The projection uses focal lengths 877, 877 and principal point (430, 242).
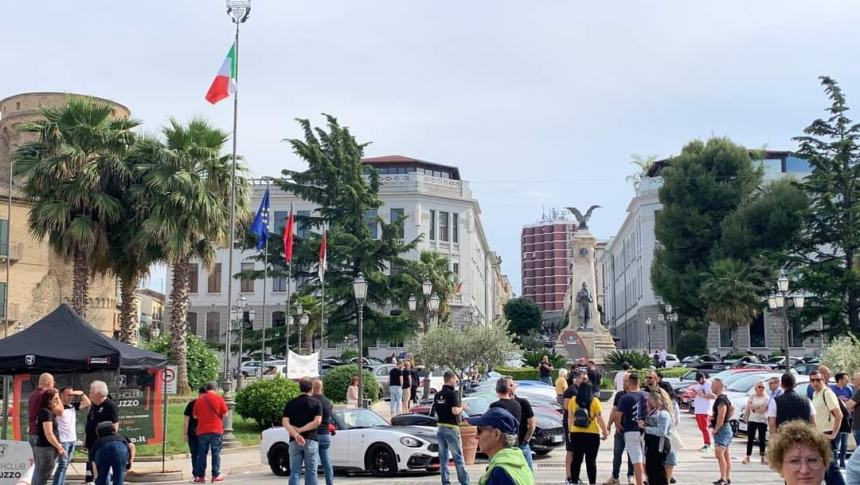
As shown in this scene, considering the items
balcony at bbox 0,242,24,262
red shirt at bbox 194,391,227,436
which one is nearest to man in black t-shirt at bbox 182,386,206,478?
red shirt at bbox 194,391,227,436

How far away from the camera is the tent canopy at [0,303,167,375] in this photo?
14.7 meters

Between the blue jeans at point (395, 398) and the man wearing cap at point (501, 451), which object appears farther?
the blue jeans at point (395, 398)

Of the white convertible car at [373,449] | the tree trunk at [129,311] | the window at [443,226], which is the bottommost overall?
the white convertible car at [373,449]

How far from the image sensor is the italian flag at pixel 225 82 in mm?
25891

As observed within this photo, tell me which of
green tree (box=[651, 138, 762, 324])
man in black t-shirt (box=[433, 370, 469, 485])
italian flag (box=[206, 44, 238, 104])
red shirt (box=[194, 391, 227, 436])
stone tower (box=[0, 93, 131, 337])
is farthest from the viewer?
green tree (box=[651, 138, 762, 324])

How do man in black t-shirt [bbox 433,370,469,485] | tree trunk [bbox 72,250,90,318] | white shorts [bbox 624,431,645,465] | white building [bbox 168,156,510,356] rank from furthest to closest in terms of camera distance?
white building [bbox 168,156,510,356], tree trunk [bbox 72,250,90,318], man in black t-shirt [bbox 433,370,469,485], white shorts [bbox 624,431,645,465]

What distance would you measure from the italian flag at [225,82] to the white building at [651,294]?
41.1m

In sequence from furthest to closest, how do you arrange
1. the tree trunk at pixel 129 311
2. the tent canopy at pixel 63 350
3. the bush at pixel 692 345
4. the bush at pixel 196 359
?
the bush at pixel 692 345 → the bush at pixel 196 359 → the tree trunk at pixel 129 311 → the tent canopy at pixel 63 350

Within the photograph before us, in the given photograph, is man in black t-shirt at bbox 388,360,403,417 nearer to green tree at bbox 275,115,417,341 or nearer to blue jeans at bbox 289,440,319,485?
blue jeans at bbox 289,440,319,485

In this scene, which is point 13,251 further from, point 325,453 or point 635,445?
point 635,445

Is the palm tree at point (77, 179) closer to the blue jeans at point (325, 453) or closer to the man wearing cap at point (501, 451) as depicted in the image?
the blue jeans at point (325, 453)

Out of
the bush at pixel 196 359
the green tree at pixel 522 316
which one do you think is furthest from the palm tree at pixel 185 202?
the green tree at pixel 522 316

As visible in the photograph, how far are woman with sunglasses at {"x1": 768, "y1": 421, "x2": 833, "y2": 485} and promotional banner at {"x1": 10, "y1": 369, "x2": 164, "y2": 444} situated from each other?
14197 mm

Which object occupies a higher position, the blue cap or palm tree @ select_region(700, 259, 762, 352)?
palm tree @ select_region(700, 259, 762, 352)
